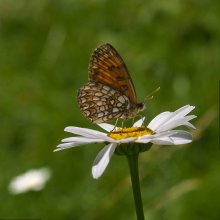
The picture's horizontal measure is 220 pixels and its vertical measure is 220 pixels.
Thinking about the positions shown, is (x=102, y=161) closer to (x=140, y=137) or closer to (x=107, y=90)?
(x=140, y=137)

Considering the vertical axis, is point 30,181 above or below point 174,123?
above

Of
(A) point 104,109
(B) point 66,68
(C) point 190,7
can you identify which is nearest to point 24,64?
(B) point 66,68

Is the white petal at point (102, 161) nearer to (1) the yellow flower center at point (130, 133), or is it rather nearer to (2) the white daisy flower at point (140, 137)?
(2) the white daisy flower at point (140, 137)

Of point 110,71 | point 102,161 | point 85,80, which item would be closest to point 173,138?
point 102,161

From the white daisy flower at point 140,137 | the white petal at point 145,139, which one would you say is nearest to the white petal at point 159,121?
the white daisy flower at point 140,137

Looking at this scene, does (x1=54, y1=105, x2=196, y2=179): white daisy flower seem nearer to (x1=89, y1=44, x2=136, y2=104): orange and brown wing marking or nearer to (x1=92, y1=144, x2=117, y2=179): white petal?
(x1=92, y1=144, x2=117, y2=179): white petal

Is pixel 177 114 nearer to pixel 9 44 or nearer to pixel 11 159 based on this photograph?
pixel 11 159
